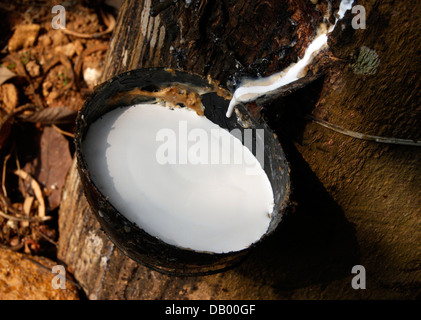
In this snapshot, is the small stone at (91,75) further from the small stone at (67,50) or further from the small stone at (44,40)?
the small stone at (44,40)

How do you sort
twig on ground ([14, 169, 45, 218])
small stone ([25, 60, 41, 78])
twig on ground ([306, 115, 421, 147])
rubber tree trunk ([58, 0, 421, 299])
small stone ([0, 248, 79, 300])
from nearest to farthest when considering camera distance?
rubber tree trunk ([58, 0, 421, 299]) < twig on ground ([306, 115, 421, 147]) < small stone ([0, 248, 79, 300]) < twig on ground ([14, 169, 45, 218]) < small stone ([25, 60, 41, 78])

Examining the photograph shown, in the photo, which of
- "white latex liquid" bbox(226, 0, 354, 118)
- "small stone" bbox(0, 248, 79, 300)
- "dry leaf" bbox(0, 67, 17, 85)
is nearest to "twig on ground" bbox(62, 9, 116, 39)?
"dry leaf" bbox(0, 67, 17, 85)

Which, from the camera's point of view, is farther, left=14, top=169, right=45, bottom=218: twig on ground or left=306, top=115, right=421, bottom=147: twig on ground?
left=14, top=169, right=45, bottom=218: twig on ground

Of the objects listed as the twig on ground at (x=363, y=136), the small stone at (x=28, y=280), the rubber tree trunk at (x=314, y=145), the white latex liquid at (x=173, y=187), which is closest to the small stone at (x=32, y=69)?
the rubber tree trunk at (x=314, y=145)

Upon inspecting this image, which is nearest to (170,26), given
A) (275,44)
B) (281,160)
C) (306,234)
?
(275,44)

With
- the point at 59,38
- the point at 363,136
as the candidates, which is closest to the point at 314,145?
the point at 363,136

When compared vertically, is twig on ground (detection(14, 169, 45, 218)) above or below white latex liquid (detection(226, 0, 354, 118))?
above

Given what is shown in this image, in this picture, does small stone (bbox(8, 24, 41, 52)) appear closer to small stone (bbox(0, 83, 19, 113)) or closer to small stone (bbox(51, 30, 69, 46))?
small stone (bbox(51, 30, 69, 46))

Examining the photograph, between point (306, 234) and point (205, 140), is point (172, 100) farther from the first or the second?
point (306, 234)
